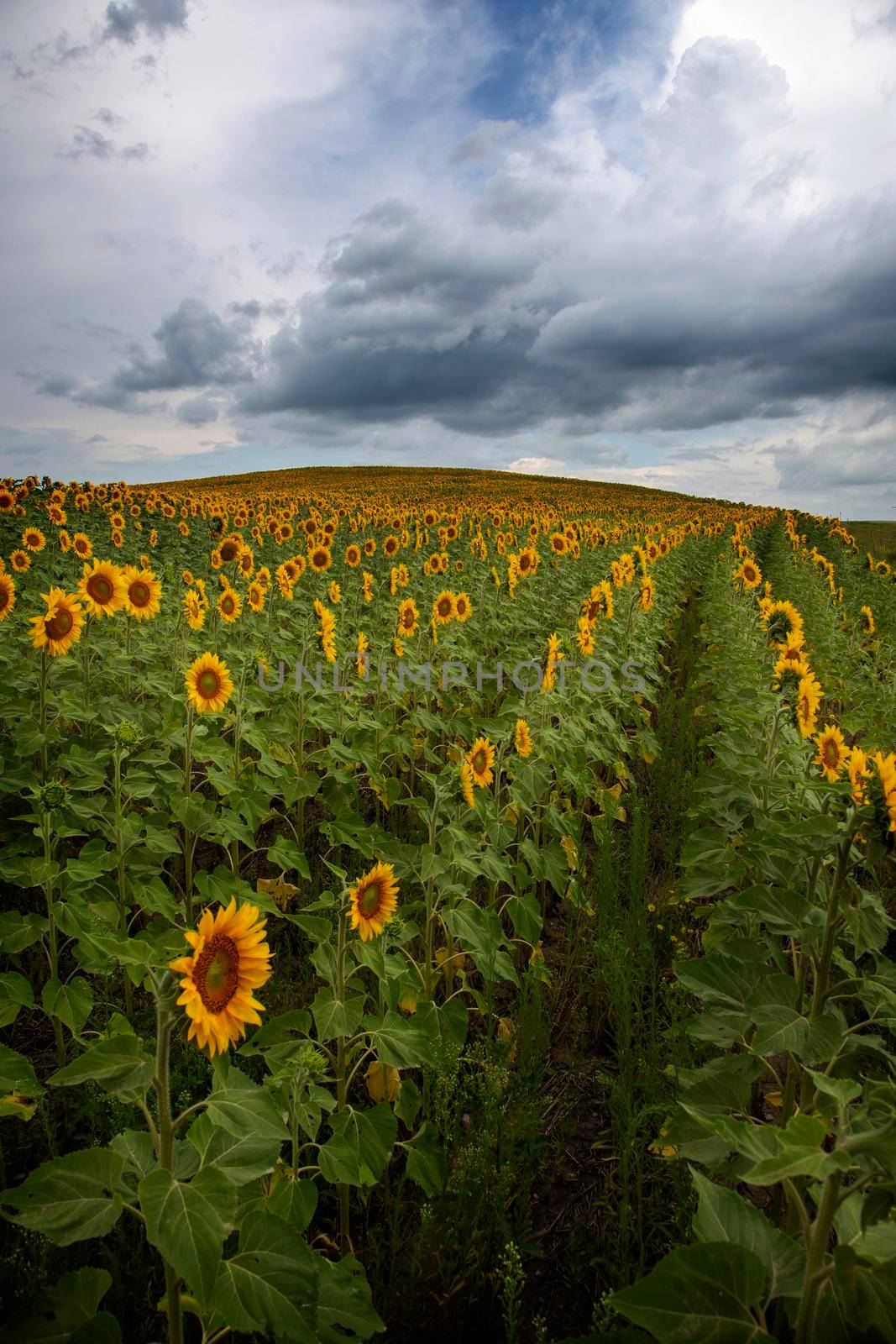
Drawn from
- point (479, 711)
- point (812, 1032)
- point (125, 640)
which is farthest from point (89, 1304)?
point (479, 711)

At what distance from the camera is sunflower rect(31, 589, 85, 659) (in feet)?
12.2

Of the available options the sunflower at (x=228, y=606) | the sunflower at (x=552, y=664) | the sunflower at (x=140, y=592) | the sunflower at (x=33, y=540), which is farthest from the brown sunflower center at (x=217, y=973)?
the sunflower at (x=33, y=540)

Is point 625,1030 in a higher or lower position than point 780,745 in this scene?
lower

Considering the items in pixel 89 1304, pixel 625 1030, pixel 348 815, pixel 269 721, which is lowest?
pixel 625 1030

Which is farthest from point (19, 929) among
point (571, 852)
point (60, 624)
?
point (571, 852)

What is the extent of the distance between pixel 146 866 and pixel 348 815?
3.16 ft

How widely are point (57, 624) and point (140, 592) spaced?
138 cm

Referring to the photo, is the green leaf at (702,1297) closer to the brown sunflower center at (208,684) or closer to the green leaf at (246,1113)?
the green leaf at (246,1113)

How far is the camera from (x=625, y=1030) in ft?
9.39

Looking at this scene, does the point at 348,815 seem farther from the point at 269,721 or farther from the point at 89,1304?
the point at 89,1304

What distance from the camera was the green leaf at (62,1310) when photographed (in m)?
1.36

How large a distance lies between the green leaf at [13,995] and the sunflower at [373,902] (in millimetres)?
Result: 1206

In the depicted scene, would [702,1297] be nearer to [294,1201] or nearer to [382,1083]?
[294,1201]

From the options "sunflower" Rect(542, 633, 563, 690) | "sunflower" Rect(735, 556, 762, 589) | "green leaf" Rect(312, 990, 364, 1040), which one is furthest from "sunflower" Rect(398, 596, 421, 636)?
"sunflower" Rect(735, 556, 762, 589)
